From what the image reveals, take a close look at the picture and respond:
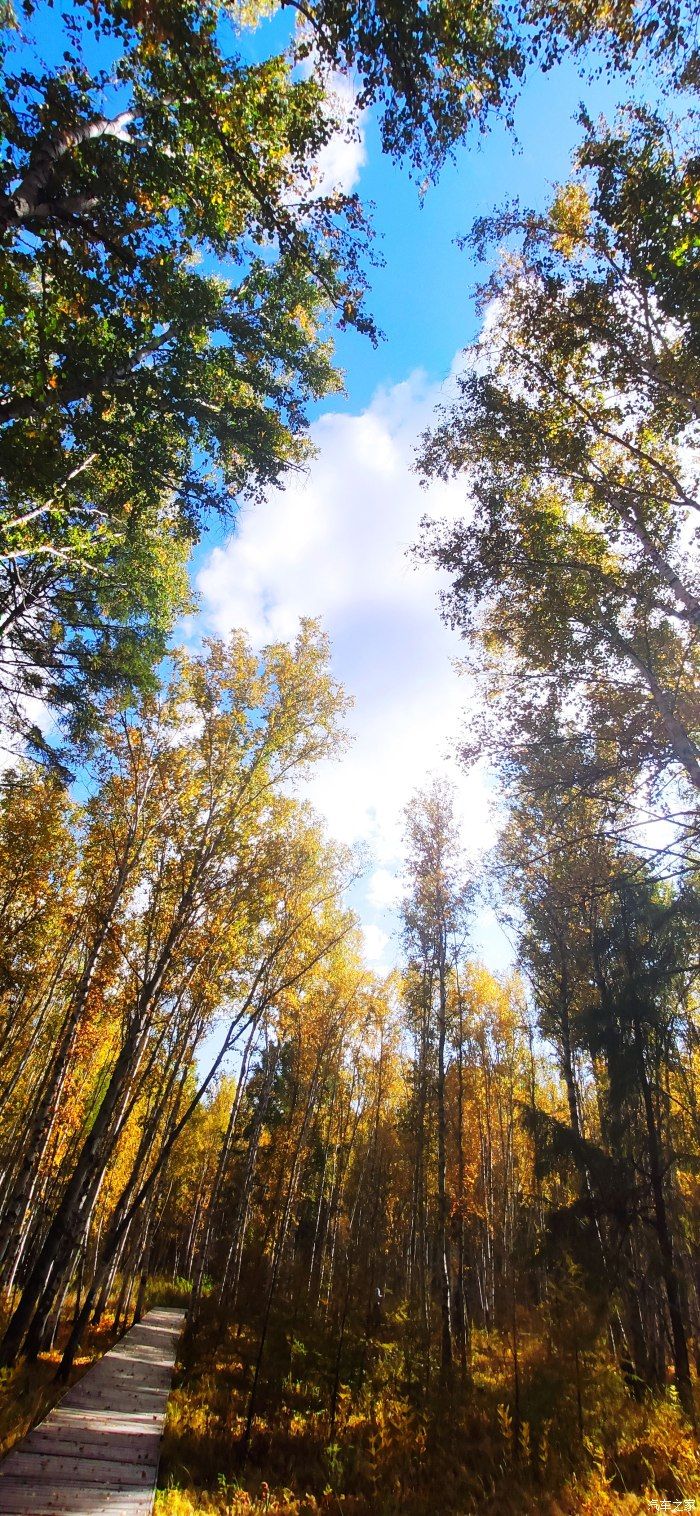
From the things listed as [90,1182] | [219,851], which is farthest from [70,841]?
[90,1182]

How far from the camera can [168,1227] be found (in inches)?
1294

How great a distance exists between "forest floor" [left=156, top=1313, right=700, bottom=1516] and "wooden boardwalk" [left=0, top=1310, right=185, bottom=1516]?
363 millimetres

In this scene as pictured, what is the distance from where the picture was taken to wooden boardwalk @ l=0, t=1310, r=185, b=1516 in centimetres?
498

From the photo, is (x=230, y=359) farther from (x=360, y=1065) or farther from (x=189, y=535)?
(x=360, y=1065)

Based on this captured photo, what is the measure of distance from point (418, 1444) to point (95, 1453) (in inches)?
198

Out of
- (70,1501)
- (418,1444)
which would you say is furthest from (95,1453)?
(418,1444)

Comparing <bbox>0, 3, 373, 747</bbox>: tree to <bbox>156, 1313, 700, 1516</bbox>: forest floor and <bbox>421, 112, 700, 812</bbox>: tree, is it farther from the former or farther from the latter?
<bbox>156, 1313, 700, 1516</bbox>: forest floor

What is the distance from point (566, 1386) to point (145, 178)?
17924mm

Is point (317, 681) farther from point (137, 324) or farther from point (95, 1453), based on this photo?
point (95, 1453)

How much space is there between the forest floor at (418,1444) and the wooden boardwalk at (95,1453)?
0.36 metres

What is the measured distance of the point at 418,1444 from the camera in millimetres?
8203

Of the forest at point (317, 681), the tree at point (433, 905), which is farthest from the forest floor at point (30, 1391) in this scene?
the tree at point (433, 905)

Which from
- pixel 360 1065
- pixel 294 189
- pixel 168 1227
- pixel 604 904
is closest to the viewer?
pixel 294 189

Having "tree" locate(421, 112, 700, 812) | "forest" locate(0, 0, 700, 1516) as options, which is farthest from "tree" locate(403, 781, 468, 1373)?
"tree" locate(421, 112, 700, 812)
